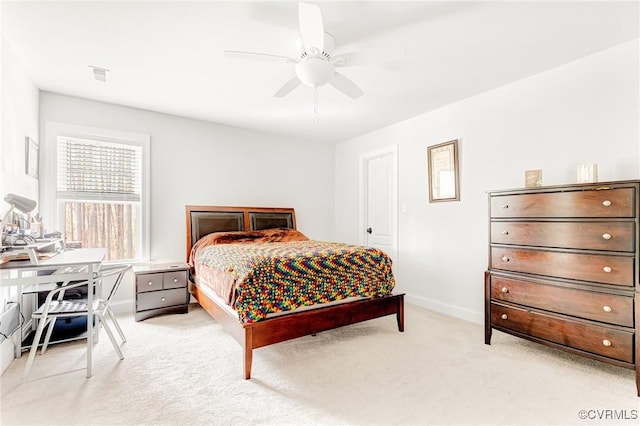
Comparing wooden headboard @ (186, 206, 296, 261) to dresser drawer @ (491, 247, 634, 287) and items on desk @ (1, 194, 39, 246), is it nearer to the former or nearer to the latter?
items on desk @ (1, 194, 39, 246)

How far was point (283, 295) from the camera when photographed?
7.98 ft

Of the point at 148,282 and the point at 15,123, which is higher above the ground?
the point at 15,123

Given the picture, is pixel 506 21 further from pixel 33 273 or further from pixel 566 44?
pixel 33 273

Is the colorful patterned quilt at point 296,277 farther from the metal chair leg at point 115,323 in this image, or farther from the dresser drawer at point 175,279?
the metal chair leg at point 115,323

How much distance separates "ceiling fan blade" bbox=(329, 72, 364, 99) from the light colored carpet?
2.20 meters

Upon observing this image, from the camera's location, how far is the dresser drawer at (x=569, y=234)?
2078mm

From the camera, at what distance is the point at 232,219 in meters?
4.50

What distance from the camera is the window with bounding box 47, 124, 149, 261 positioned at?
3512 millimetres

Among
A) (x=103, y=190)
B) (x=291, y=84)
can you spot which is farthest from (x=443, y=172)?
(x=103, y=190)

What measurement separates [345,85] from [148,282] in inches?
115

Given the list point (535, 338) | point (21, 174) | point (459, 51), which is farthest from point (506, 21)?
point (21, 174)

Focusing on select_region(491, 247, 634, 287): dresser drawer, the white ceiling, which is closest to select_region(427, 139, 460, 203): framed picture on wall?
the white ceiling

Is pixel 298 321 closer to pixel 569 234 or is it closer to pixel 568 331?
pixel 568 331

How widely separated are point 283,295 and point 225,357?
731mm
